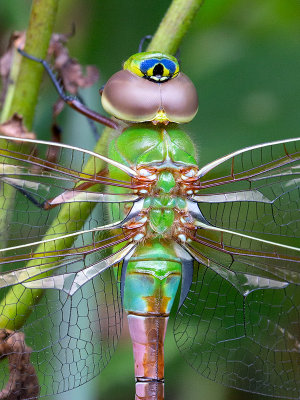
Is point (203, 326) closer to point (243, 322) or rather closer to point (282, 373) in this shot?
point (243, 322)

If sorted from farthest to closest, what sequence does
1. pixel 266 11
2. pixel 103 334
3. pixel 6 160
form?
1. pixel 266 11
2. pixel 103 334
3. pixel 6 160

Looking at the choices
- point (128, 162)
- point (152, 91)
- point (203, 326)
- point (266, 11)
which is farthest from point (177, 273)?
point (266, 11)

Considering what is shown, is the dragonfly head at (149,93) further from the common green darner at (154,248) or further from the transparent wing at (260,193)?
the transparent wing at (260,193)

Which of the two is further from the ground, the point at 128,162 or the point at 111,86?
the point at 111,86

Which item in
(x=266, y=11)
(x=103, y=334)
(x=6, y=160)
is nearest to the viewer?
(x=6, y=160)

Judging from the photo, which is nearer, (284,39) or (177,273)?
(177,273)

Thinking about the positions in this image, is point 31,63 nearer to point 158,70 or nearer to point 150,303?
point 158,70

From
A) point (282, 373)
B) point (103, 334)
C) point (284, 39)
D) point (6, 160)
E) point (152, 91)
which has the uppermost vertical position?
point (284, 39)
